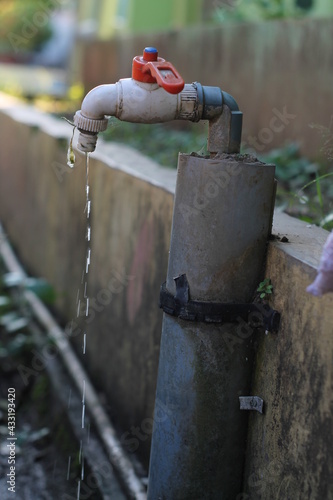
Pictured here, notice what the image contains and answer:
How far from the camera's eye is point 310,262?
2273 mm

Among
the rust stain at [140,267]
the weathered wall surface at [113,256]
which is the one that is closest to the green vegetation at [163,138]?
the weathered wall surface at [113,256]

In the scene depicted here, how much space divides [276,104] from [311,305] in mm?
3900

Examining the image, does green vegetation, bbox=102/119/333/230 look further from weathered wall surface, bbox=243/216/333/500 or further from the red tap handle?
weathered wall surface, bbox=243/216/333/500

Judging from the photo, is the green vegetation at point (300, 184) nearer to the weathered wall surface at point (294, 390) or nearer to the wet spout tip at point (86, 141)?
the weathered wall surface at point (294, 390)

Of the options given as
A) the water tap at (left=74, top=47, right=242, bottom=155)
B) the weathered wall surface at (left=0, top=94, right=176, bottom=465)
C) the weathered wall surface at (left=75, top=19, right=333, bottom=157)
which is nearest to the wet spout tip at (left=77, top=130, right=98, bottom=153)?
the water tap at (left=74, top=47, right=242, bottom=155)

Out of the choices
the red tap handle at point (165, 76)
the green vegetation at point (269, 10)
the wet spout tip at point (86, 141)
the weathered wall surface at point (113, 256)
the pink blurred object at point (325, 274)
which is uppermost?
the green vegetation at point (269, 10)

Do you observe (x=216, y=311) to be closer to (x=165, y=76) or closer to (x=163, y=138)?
(x=165, y=76)

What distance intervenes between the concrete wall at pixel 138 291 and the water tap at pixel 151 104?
Result: 46cm

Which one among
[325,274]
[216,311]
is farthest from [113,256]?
[325,274]

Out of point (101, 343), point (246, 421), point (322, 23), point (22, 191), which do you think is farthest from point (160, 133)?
point (246, 421)

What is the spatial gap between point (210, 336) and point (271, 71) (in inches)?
154

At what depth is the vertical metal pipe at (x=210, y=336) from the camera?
8.02 feet

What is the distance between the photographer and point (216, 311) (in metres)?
2.48

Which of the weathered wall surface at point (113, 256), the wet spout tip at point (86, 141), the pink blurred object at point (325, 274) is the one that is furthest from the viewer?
the weathered wall surface at point (113, 256)
